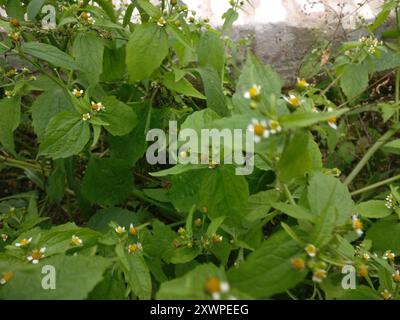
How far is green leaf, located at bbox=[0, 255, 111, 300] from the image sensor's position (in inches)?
28.5

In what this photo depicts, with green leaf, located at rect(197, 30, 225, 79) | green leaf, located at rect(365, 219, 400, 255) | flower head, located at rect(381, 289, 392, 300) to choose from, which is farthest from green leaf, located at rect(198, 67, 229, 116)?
flower head, located at rect(381, 289, 392, 300)

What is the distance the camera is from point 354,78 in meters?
1.49

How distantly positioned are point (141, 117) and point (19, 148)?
675mm

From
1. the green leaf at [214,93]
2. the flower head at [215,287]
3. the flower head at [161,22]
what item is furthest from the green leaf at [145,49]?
the flower head at [215,287]

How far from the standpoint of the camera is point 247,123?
77 centimetres

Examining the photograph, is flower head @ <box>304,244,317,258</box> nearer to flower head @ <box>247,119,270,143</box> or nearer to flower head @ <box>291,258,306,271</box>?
flower head @ <box>291,258,306,271</box>

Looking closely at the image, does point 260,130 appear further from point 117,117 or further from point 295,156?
point 117,117

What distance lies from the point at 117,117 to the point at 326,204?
632 millimetres

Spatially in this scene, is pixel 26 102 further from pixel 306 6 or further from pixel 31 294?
pixel 306 6

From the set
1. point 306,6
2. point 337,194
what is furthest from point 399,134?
point 337,194

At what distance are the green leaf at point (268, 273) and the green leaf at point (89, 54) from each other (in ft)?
2.25

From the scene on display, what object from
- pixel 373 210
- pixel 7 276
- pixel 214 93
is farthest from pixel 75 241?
pixel 373 210

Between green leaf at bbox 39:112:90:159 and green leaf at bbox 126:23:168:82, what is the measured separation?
194mm

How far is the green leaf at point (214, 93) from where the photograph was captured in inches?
52.1
